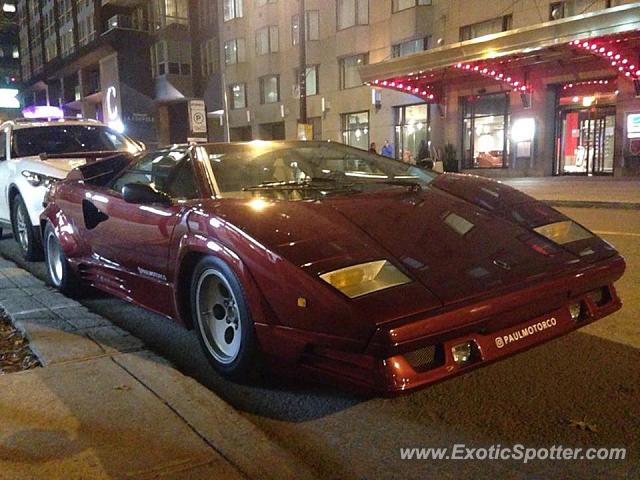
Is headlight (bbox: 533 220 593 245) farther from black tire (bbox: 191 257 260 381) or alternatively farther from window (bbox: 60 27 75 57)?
window (bbox: 60 27 75 57)

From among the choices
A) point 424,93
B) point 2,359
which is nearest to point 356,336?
point 2,359

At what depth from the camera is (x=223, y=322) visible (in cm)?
344

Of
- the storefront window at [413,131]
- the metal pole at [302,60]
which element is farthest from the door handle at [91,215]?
the storefront window at [413,131]

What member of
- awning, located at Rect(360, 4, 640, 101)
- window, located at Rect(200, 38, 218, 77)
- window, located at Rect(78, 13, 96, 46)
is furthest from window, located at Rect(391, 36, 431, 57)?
window, located at Rect(78, 13, 96, 46)

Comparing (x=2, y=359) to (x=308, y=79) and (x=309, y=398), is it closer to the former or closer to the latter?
(x=309, y=398)

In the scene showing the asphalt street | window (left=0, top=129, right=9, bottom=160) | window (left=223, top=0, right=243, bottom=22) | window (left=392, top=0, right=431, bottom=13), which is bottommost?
the asphalt street

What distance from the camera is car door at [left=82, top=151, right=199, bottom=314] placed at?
150 inches

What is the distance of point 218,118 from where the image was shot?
3872 cm

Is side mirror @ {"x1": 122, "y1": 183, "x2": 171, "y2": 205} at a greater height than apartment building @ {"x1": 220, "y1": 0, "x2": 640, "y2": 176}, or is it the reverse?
apartment building @ {"x1": 220, "y1": 0, "x2": 640, "y2": 176}

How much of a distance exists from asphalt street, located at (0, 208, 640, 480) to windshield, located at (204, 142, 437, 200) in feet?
3.89

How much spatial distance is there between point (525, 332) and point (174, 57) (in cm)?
3921

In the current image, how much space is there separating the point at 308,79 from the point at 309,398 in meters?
28.6

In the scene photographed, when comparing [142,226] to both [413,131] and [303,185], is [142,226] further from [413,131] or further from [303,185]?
[413,131]

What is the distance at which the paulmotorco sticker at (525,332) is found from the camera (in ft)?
9.05
